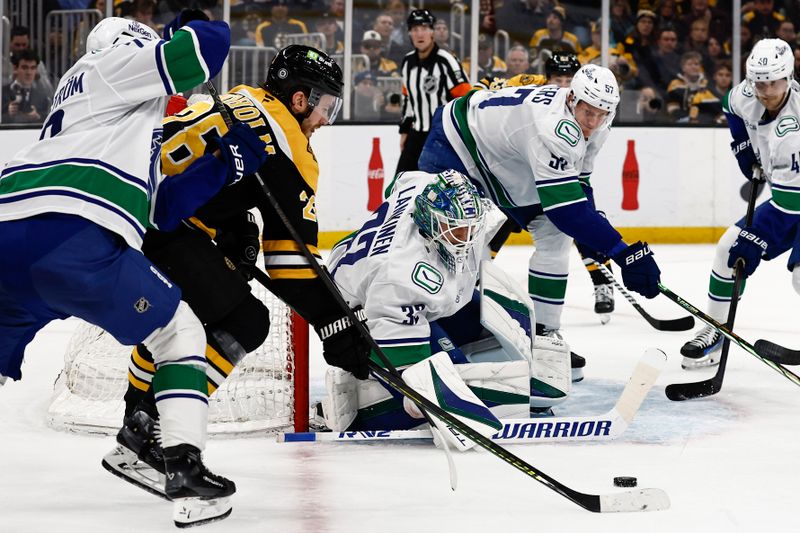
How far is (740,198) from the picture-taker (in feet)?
26.6

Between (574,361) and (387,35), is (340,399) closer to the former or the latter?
(574,361)

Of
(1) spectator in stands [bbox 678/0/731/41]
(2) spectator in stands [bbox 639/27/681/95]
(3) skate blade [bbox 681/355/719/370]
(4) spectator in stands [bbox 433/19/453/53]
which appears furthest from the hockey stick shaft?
(1) spectator in stands [bbox 678/0/731/41]

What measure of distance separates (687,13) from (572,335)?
4.33 metres

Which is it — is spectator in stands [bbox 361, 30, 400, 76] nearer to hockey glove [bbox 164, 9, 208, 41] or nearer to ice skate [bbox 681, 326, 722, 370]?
ice skate [bbox 681, 326, 722, 370]

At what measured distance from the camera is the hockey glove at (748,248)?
4.12m

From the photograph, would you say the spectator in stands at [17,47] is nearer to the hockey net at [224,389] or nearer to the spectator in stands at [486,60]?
the spectator in stands at [486,60]

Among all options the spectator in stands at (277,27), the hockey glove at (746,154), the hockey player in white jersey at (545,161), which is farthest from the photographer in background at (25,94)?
the hockey glove at (746,154)

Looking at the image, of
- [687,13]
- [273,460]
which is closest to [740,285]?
[273,460]

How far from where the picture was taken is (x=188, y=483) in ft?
7.55

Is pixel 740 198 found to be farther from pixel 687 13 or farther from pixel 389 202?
pixel 389 202

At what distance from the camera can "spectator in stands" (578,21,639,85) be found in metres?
8.36

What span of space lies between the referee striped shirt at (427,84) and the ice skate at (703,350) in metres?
2.29

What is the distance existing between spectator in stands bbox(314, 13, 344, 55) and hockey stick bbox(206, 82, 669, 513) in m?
5.08

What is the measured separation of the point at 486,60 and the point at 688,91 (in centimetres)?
144
